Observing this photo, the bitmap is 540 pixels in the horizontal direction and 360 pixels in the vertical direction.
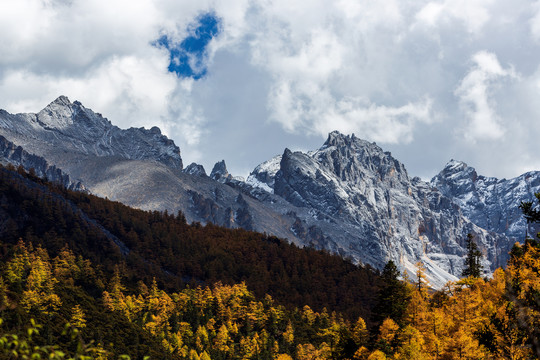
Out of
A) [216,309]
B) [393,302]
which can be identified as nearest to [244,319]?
[216,309]

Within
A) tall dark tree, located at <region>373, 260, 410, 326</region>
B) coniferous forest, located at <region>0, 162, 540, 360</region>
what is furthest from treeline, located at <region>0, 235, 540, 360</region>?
coniferous forest, located at <region>0, 162, 540, 360</region>

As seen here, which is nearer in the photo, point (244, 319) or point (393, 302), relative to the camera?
point (393, 302)

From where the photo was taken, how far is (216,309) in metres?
146

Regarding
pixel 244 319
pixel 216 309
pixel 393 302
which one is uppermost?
pixel 216 309

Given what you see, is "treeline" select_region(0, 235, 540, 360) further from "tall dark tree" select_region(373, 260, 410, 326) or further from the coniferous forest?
the coniferous forest

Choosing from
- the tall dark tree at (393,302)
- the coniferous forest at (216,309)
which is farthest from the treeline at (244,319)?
the coniferous forest at (216,309)

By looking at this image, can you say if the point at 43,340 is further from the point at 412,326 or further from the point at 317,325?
the point at 317,325

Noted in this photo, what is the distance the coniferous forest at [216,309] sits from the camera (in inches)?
1970

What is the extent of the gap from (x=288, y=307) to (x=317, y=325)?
22017mm

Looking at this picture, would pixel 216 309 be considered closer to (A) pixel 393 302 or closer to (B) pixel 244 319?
(B) pixel 244 319

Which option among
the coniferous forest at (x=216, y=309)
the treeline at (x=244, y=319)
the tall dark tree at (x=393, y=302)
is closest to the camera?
the coniferous forest at (x=216, y=309)

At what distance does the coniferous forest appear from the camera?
50.0 meters

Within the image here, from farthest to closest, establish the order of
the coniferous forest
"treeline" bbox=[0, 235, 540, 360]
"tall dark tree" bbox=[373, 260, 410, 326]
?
"tall dark tree" bbox=[373, 260, 410, 326]
"treeline" bbox=[0, 235, 540, 360]
the coniferous forest

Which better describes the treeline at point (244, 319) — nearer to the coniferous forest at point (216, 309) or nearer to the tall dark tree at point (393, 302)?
the tall dark tree at point (393, 302)
